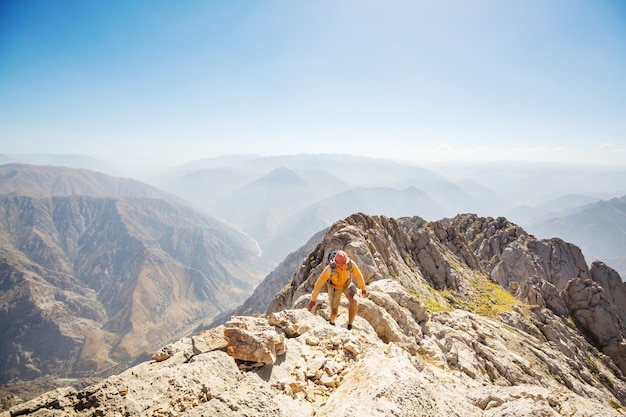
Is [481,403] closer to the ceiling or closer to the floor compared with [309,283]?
closer to the ceiling

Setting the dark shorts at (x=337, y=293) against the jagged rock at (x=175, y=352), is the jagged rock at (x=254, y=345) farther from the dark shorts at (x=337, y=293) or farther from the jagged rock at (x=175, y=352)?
the dark shorts at (x=337, y=293)

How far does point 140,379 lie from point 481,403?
12.3 m

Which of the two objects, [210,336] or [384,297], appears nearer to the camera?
[210,336]

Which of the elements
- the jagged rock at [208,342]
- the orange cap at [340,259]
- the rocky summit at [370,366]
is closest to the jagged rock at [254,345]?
the rocky summit at [370,366]

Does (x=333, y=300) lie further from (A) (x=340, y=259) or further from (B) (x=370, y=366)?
(B) (x=370, y=366)

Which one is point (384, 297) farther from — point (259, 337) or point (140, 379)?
point (140, 379)

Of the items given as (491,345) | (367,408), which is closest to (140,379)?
(367,408)

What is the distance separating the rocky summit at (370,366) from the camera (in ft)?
27.7

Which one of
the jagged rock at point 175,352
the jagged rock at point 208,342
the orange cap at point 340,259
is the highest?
the orange cap at point 340,259

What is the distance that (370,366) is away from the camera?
32.9 ft

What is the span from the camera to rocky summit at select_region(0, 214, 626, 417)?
8445mm

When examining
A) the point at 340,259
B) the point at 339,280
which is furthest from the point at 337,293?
the point at 340,259

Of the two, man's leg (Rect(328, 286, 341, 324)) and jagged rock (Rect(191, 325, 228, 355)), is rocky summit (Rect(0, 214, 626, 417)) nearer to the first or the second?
jagged rock (Rect(191, 325, 228, 355))

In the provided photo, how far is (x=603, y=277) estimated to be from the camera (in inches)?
3216
